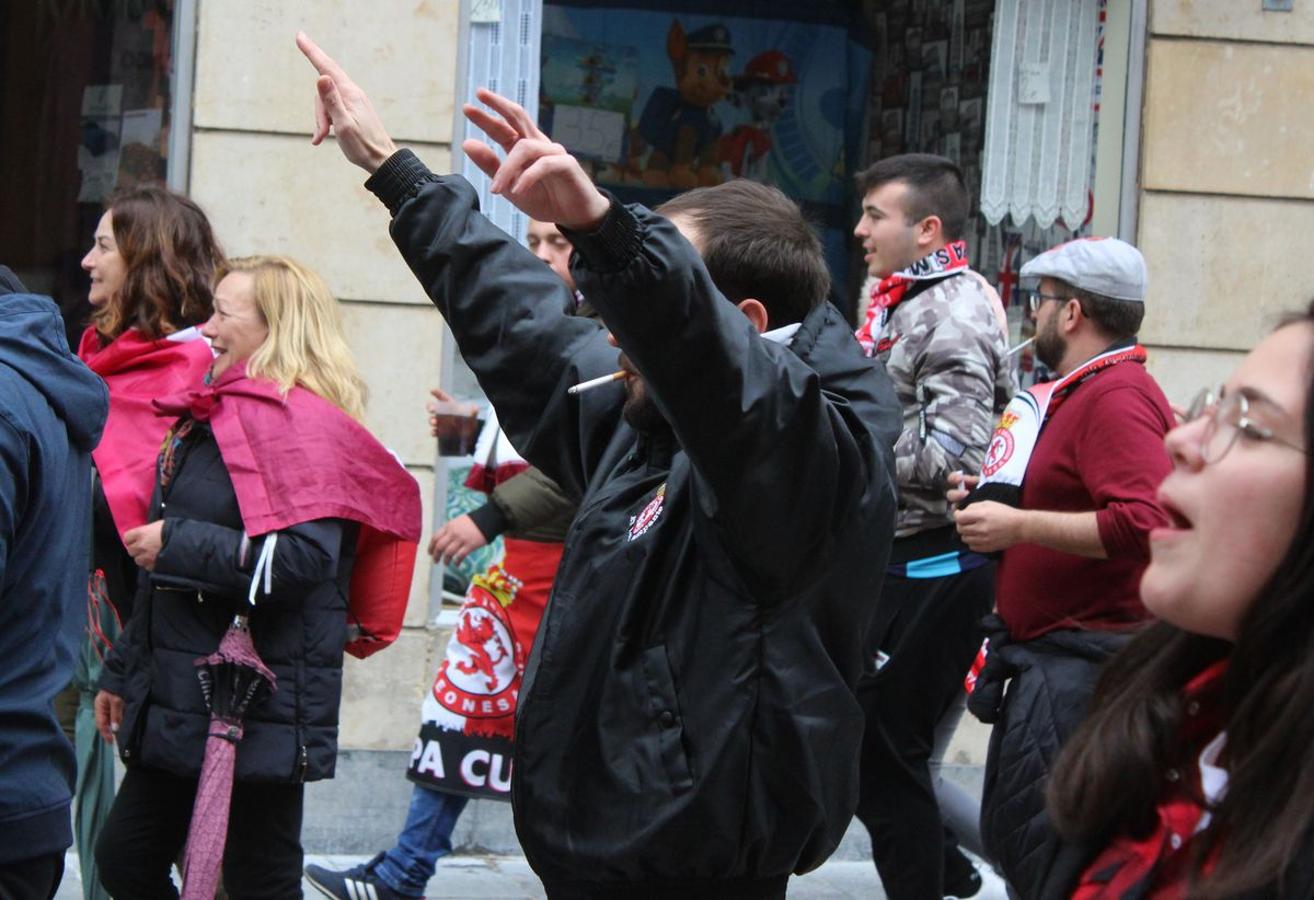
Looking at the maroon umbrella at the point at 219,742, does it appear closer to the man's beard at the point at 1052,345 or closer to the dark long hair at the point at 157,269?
the dark long hair at the point at 157,269

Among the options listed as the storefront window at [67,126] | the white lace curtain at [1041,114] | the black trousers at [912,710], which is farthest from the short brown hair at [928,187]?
the storefront window at [67,126]

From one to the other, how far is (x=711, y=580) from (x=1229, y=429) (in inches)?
43.4

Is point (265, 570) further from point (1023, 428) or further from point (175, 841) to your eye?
point (1023, 428)

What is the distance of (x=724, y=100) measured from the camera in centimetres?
771

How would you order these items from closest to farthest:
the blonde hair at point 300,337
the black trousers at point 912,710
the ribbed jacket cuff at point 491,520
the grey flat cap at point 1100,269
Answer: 1. the grey flat cap at point 1100,269
2. the blonde hair at point 300,337
3. the black trousers at point 912,710
4. the ribbed jacket cuff at point 491,520

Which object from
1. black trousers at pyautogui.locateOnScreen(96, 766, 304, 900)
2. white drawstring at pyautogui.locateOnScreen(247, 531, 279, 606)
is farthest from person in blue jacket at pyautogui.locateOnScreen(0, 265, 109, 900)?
black trousers at pyautogui.locateOnScreen(96, 766, 304, 900)

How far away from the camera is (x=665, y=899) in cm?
282

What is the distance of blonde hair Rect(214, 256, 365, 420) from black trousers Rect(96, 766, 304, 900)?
3.19ft

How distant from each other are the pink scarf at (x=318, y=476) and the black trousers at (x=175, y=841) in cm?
50

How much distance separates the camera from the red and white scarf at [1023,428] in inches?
173

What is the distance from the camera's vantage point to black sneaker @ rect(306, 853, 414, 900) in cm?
541

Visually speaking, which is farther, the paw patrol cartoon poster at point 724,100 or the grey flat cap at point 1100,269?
the paw patrol cartoon poster at point 724,100

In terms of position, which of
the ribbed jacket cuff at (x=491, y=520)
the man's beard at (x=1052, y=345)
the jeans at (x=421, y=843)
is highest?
the man's beard at (x=1052, y=345)

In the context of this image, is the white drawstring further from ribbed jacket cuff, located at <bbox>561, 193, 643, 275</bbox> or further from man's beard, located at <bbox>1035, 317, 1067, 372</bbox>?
ribbed jacket cuff, located at <bbox>561, 193, 643, 275</bbox>
